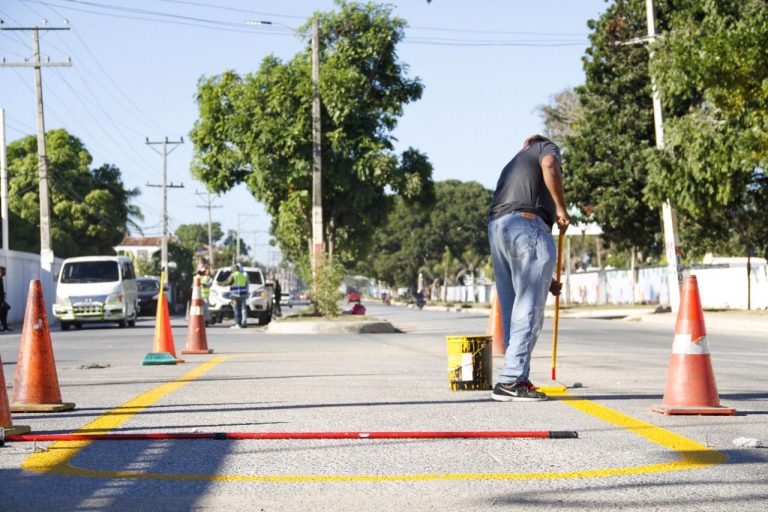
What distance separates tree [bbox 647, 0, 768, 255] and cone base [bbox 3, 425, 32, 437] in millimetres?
19059

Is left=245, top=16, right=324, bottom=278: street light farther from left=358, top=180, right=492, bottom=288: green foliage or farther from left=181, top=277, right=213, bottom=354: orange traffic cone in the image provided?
left=358, top=180, right=492, bottom=288: green foliage

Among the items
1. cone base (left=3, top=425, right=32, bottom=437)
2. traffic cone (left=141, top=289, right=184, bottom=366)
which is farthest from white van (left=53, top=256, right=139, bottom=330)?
cone base (left=3, top=425, right=32, bottom=437)

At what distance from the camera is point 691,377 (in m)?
7.64

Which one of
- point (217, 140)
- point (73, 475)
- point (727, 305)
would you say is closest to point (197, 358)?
point (73, 475)

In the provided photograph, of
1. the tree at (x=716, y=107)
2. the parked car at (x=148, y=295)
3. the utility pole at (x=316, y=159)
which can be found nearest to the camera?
the tree at (x=716, y=107)

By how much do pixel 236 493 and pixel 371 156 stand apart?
31.3m

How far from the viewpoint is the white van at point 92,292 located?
31.9m

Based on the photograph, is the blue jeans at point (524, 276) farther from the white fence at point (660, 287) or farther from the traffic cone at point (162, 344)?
the white fence at point (660, 287)

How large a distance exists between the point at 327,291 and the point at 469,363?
2063 centimetres

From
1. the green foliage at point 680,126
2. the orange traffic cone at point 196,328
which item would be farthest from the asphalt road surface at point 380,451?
the green foliage at point 680,126

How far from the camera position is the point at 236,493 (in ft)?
15.9

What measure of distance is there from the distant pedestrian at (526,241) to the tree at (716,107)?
15.6 metres

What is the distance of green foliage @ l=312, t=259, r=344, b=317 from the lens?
97.7 feet

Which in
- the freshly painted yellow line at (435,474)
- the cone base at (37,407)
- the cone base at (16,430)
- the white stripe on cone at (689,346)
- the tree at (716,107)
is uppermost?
the tree at (716,107)
